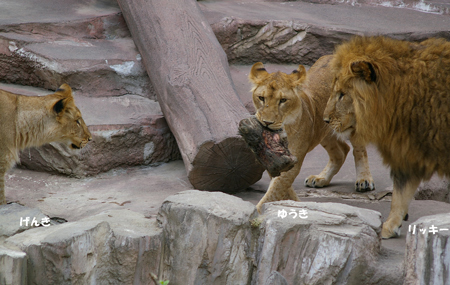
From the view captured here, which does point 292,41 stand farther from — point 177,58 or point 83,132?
point 83,132

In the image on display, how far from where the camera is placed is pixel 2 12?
24.1 ft

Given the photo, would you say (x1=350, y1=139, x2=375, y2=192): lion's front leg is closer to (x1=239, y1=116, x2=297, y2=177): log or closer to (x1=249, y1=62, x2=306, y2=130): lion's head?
(x1=249, y1=62, x2=306, y2=130): lion's head

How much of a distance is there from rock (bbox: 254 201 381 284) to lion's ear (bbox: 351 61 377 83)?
3.48 ft

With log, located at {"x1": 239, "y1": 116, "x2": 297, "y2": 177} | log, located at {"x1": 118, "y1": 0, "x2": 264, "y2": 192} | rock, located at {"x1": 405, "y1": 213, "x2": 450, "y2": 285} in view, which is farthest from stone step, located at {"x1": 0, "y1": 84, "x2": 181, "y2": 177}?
rock, located at {"x1": 405, "y1": 213, "x2": 450, "y2": 285}

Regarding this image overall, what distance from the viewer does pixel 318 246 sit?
3562mm

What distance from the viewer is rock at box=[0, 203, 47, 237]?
12.7ft

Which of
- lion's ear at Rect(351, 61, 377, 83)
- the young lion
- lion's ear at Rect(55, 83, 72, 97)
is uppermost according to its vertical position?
lion's ear at Rect(351, 61, 377, 83)

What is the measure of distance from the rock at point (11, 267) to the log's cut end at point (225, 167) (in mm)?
2167

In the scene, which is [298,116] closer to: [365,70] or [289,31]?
[365,70]

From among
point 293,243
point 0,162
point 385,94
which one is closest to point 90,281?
point 293,243

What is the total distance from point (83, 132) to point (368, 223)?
10.1ft

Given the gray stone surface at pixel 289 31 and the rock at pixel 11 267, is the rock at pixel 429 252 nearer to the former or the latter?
the rock at pixel 11 267

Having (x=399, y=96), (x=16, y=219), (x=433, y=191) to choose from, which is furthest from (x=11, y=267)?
(x=433, y=191)

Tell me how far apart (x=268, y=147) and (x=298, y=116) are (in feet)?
3.09
